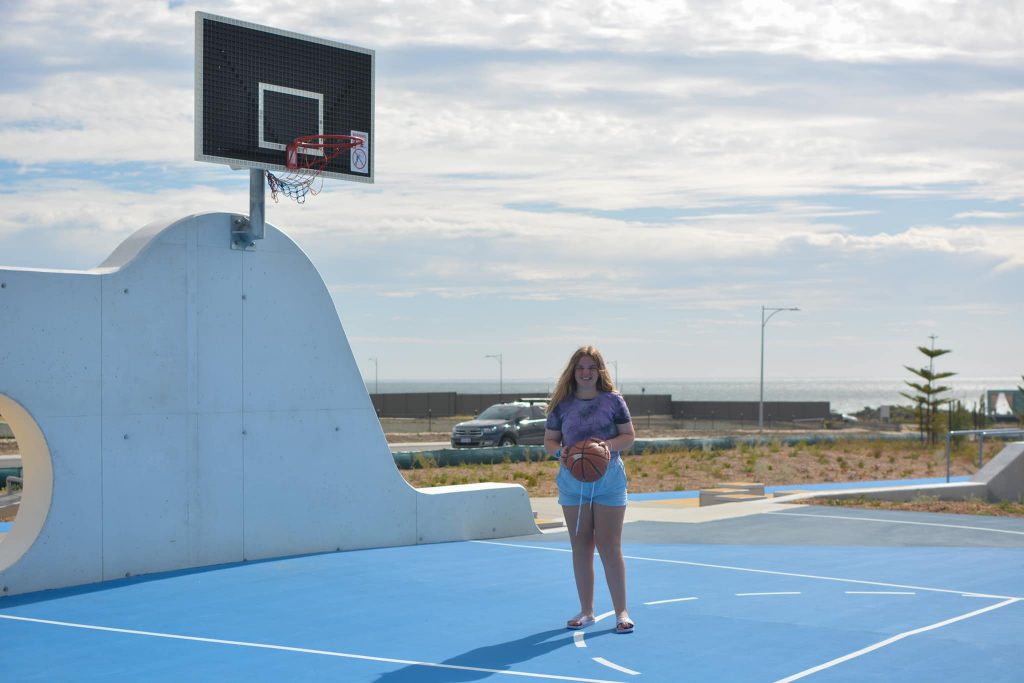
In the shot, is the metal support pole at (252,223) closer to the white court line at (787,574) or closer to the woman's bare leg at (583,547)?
the white court line at (787,574)

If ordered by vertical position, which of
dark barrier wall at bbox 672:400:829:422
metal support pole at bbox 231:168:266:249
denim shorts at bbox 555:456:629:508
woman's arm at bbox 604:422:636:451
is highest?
metal support pole at bbox 231:168:266:249

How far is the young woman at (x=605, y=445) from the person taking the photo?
28.3ft

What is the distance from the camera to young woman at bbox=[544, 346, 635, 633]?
863 cm

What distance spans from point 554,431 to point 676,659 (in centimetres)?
186

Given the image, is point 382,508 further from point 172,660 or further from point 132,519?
point 172,660

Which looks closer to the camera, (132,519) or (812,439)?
(132,519)

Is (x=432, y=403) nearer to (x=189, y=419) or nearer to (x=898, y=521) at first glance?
(x=898, y=521)

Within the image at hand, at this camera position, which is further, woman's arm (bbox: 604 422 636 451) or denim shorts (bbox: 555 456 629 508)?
denim shorts (bbox: 555 456 629 508)

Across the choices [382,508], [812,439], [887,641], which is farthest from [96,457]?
[812,439]

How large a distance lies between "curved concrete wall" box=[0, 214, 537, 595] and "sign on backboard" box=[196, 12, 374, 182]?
861 mm

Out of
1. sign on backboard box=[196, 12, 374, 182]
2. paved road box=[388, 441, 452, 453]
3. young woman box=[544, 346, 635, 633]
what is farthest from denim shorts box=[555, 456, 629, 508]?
paved road box=[388, 441, 452, 453]

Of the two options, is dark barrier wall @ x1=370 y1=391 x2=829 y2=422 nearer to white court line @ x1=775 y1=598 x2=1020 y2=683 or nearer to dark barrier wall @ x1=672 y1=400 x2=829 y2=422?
dark barrier wall @ x1=672 y1=400 x2=829 y2=422

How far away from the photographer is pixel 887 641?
27.9 ft

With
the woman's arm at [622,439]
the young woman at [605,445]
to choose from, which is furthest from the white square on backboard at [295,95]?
the woman's arm at [622,439]
